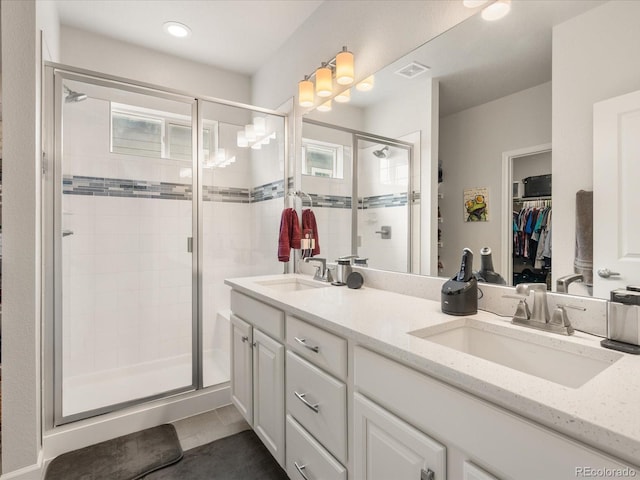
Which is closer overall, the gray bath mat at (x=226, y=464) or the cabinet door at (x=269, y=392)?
the cabinet door at (x=269, y=392)

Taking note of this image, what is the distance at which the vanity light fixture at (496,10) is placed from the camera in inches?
47.8

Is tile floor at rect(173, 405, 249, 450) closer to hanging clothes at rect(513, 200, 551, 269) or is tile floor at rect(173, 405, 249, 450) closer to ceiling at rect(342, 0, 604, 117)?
hanging clothes at rect(513, 200, 551, 269)

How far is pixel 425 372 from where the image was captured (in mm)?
807

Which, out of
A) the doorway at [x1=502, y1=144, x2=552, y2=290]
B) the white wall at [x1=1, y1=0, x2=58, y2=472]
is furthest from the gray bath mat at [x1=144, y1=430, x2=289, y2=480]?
the doorway at [x1=502, y1=144, x2=552, y2=290]

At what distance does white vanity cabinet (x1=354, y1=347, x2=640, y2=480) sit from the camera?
1.84 feet

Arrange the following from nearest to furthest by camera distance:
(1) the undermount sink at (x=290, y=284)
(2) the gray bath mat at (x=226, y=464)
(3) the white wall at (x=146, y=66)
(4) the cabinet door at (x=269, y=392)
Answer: (4) the cabinet door at (x=269, y=392), (2) the gray bath mat at (x=226, y=464), (1) the undermount sink at (x=290, y=284), (3) the white wall at (x=146, y=66)

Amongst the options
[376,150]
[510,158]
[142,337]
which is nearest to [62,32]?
[142,337]

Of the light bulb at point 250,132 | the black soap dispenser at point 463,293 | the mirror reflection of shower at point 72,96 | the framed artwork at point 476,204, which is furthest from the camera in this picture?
the light bulb at point 250,132

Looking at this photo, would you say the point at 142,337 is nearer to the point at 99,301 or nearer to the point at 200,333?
the point at 99,301

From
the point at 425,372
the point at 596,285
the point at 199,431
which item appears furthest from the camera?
the point at 199,431

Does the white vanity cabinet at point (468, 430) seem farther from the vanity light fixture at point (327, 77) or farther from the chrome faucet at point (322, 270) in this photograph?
the vanity light fixture at point (327, 77)

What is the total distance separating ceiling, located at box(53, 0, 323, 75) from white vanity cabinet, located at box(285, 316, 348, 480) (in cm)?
211

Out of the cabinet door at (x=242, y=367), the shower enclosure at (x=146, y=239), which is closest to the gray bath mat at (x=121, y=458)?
the shower enclosure at (x=146, y=239)

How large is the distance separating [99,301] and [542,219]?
273cm
